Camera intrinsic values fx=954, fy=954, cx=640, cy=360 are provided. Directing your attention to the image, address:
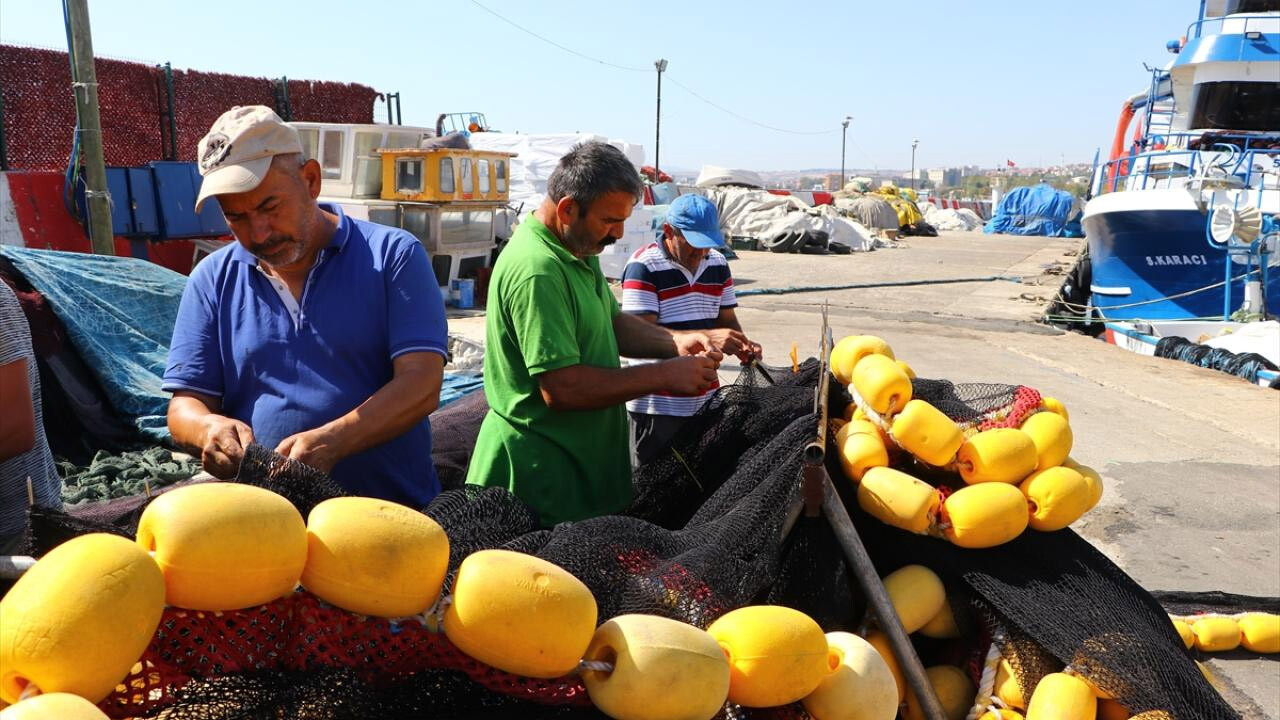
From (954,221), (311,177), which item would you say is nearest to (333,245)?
(311,177)

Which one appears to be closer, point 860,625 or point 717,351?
point 860,625

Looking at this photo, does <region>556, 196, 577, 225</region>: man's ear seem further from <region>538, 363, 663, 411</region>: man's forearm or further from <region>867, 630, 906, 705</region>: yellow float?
<region>867, 630, 906, 705</region>: yellow float

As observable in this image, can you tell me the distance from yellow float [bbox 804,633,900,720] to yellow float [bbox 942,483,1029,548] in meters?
0.57

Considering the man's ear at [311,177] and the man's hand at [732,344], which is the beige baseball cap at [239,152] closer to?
the man's ear at [311,177]

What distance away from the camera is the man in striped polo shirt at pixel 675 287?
3.91 metres

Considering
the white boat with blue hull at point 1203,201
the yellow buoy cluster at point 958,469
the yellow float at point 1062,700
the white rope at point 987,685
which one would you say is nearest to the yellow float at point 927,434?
the yellow buoy cluster at point 958,469

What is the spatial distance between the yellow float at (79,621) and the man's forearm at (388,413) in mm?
823

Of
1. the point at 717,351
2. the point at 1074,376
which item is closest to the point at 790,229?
the point at 1074,376

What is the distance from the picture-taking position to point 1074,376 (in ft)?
33.2

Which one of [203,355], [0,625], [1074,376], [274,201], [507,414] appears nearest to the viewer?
[0,625]

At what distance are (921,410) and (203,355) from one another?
174 cm

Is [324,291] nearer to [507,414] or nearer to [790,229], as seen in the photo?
[507,414]

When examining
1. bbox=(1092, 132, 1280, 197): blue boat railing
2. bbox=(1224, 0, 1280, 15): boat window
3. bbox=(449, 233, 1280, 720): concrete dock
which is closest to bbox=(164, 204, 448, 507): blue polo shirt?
bbox=(449, 233, 1280, 720): concrete dock

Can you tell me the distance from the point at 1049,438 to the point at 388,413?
1635 millimetres
